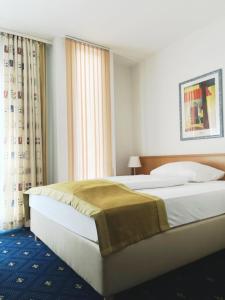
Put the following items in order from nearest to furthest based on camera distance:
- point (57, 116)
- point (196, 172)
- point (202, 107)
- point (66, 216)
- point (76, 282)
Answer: point (76, 282) < point (66, 216) < point (196, 172) < point (202, 107) < point (57, 116)

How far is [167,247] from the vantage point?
172cm

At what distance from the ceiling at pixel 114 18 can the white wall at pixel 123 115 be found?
29.6 inches

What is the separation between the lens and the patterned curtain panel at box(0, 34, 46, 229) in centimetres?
314

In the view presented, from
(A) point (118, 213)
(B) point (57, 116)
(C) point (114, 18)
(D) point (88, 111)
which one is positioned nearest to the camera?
(A) point (118, 213)

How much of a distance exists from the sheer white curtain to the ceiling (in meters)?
0.28

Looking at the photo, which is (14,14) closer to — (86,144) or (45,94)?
(45,94)

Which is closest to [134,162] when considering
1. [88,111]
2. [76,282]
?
[88,111]

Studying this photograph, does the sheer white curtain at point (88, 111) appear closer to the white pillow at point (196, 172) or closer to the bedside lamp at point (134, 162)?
the bedside lamp at point (134, 162)

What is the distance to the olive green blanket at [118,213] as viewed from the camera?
1.44m

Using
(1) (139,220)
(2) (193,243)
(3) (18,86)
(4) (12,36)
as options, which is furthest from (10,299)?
(4) (12,36)

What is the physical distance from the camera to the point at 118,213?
1500 mm

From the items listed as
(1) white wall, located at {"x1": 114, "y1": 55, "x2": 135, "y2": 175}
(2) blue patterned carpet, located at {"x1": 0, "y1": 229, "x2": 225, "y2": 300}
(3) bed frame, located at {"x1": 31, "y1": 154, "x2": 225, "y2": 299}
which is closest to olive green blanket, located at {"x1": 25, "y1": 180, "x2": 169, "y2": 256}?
(3) bed frame, located at {"x1": 31, "y1": 154, "x2": 225, "y2": 299}

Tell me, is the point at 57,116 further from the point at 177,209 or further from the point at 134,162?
the point at 177,209

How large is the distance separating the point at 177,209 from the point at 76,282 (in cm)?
95
